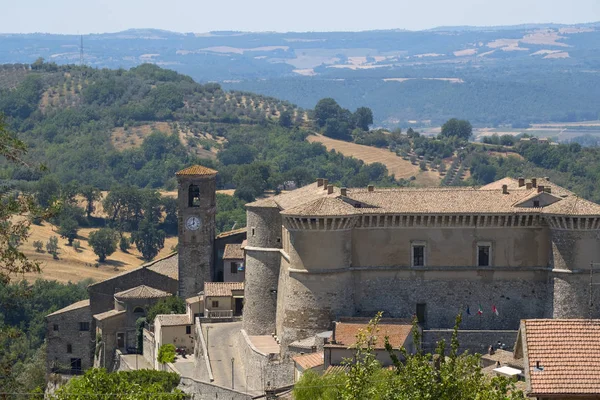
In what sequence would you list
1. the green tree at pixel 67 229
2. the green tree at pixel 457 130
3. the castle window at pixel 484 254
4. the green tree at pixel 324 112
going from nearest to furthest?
1. the castle window at pixel 484 254
2. the green tree at pixel 67 229
3. the green tree at pixel 457 130
4. the green tree at pixel 324 112

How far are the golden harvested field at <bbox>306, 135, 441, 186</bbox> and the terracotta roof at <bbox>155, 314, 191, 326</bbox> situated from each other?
88.3 m

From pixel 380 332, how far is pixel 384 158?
119534 mm

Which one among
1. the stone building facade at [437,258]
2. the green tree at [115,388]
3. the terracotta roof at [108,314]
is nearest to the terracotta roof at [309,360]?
the stone building facade at [437,258]

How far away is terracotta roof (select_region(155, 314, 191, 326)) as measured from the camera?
6166 cm

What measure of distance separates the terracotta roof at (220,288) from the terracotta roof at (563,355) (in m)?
34.7

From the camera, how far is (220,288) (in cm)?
6450

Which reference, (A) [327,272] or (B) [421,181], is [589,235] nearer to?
(A) [327,272]

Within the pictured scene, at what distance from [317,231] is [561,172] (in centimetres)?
10475

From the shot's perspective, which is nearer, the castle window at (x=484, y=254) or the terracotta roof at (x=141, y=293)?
the castle window at (x=484, y=254)

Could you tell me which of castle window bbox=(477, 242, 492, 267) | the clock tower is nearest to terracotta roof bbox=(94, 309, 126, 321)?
the clock tower

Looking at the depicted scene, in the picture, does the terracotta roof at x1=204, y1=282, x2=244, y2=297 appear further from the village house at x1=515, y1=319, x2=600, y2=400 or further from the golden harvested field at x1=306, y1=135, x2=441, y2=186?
the golden harvested field at x1=306, y1=135, x2=441, y2=186

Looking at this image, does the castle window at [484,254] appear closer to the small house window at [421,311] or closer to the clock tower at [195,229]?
the small house window at [421,311]

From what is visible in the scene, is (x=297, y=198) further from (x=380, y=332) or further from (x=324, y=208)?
(x=380, y=332)

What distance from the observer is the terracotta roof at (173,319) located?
202 feet
